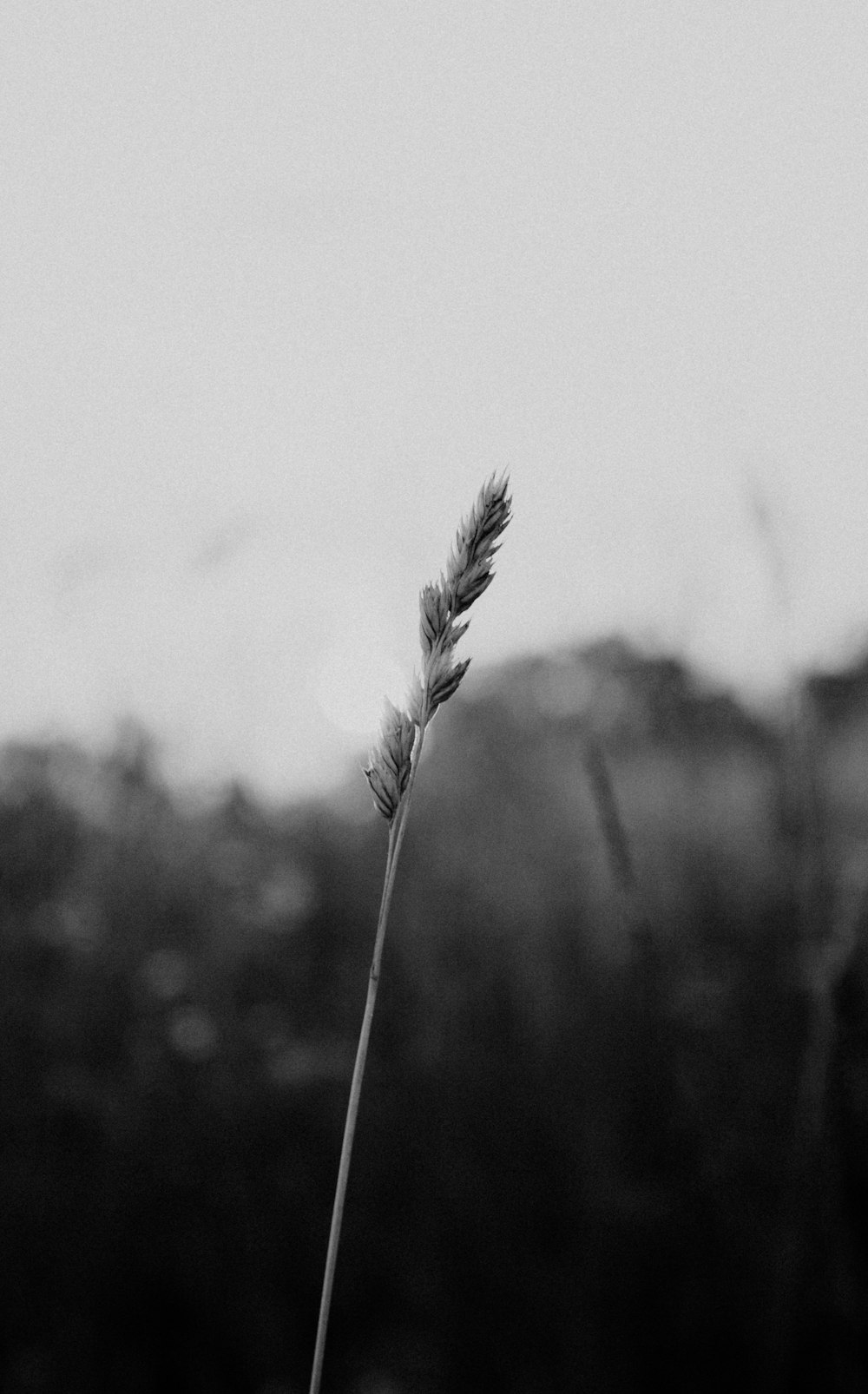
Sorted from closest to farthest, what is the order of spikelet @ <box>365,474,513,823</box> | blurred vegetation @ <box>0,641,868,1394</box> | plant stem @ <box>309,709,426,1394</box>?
plant stem @ <box>309,709,426,1394</box>, spikelet @ <box>365,474,513,823</box>, blurred vegetation @ <box>0,641,868,1394</box>

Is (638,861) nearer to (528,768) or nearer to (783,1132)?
(528,768)

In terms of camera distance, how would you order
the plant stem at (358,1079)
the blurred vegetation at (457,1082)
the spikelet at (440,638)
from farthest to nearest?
1. the blurred vegetation at (457,1082)
2. the spikelet at (440,638)
3. the plant stem at (358,1079)

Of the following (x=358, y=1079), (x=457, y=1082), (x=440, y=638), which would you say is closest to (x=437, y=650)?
(x=440, y=638)

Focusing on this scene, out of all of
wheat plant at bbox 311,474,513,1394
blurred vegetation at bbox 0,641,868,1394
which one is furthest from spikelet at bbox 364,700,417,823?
blurred vegetation at bbox 0,641,868,1394

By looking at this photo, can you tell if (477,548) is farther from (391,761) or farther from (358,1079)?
(358,1079)

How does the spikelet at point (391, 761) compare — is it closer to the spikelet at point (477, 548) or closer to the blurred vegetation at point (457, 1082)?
the spikelet at point (477, 548)

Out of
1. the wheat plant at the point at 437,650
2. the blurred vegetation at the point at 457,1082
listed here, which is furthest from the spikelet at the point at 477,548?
the blurred vegetation at the point at 457,1082

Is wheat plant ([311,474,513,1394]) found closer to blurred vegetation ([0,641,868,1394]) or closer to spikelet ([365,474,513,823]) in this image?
spikelet ([365,474,513,823])

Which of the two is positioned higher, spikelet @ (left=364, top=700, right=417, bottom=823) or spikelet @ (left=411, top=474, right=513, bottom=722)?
spikelet @ (left=411, top=474, right=513, bottom=722)
